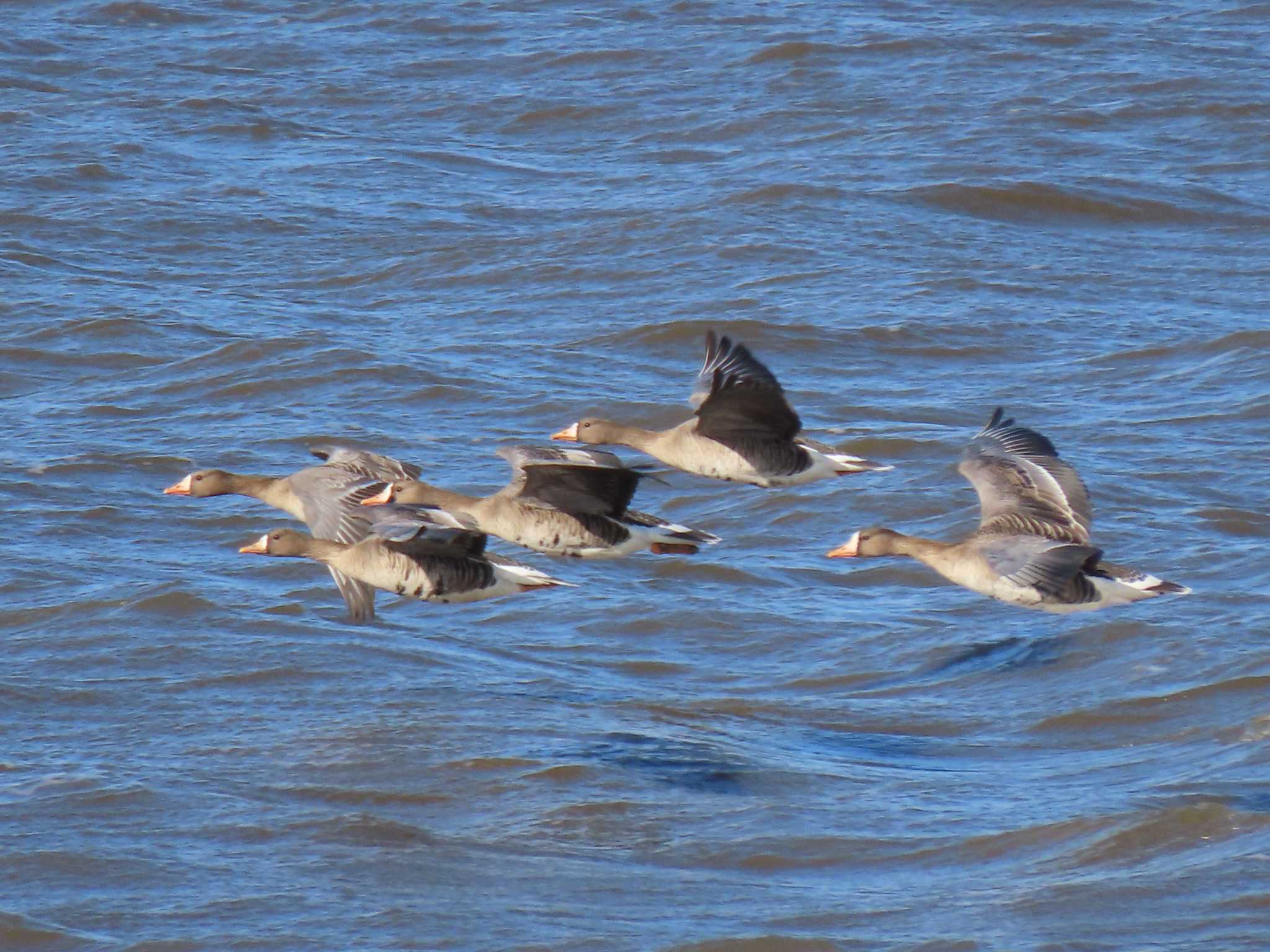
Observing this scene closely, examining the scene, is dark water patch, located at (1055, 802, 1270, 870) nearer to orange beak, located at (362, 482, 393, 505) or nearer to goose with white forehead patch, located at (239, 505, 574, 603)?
goose with white forehead patch, located at (239, 505, 574, 603)

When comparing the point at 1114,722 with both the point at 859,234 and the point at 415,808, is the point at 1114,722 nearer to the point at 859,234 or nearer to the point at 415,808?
the point at 415,808

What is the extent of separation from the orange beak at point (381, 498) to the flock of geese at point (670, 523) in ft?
0.04

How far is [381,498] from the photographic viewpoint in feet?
37.1

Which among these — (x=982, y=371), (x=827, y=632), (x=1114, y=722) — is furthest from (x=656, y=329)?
(x=1114, y=722)

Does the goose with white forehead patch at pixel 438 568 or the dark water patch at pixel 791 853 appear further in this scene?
the goose with white forehead patch at pixel 438 568

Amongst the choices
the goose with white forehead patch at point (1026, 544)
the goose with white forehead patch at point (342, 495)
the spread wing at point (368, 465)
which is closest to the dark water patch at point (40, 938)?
the goose with white forehead patch at point (342, 495)

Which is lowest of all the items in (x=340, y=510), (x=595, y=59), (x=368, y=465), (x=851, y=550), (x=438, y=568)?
(x=851, y=550)

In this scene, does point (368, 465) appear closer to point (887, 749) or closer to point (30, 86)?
point (887, 749)

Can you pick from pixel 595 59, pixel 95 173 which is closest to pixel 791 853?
pixel 95 173

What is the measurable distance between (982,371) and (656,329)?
8.64 ft

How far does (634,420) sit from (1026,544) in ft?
19.9

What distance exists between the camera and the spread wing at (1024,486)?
10.6 meters

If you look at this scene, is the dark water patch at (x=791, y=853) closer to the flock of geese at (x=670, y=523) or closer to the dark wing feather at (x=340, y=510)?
the flock of geese at (x=670, y=523)

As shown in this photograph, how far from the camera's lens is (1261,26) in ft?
77.0
